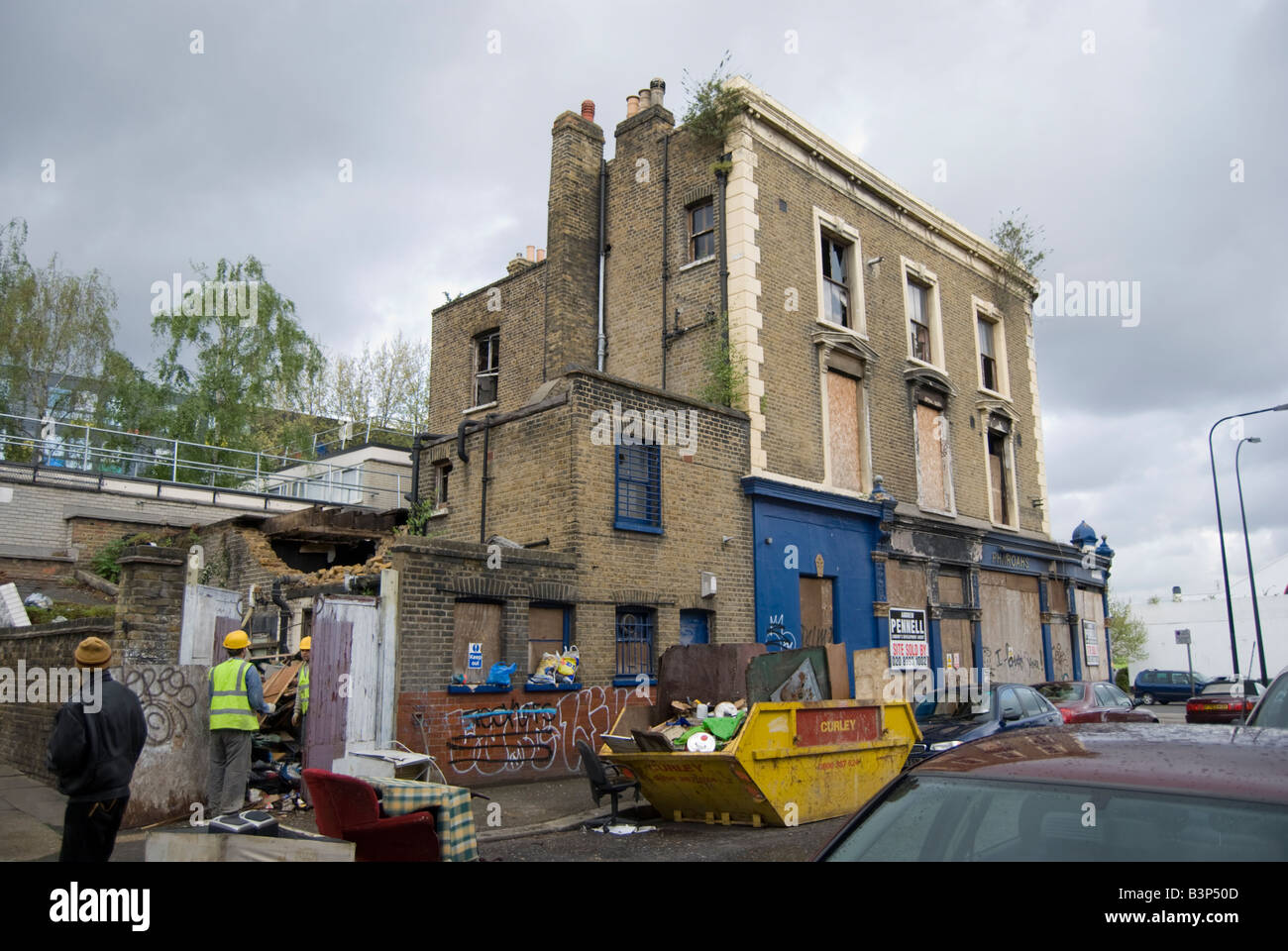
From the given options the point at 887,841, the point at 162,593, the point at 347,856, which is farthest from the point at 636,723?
the point at 887,841

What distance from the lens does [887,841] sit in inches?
132

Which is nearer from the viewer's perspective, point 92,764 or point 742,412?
point 92,764

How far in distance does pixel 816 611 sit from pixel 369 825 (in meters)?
12.4

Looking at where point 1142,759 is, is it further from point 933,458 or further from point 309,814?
point 933,458

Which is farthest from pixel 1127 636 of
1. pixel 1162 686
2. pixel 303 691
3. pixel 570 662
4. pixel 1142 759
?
pixel 1142 759

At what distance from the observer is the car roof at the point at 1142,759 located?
2.93m

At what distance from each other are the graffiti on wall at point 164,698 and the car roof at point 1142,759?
27.5ft

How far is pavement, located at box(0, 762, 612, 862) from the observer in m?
8.18

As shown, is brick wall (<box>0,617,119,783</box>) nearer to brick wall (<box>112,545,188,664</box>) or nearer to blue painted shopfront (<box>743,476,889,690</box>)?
brick wall (<box>112,545,188,664</box>)

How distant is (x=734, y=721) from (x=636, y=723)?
1.61 metres

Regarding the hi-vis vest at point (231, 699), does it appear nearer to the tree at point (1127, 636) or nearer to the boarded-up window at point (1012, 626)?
→ the boarded-up window at point (1012, 626)

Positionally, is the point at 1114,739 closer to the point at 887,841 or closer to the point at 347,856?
the point at 887,841

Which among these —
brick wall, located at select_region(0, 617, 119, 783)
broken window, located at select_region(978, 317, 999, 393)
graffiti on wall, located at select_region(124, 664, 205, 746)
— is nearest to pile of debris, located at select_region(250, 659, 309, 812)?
graffiti on wall, located at select_region(124, 664, 205, 746)

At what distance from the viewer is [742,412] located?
53.3 ft
